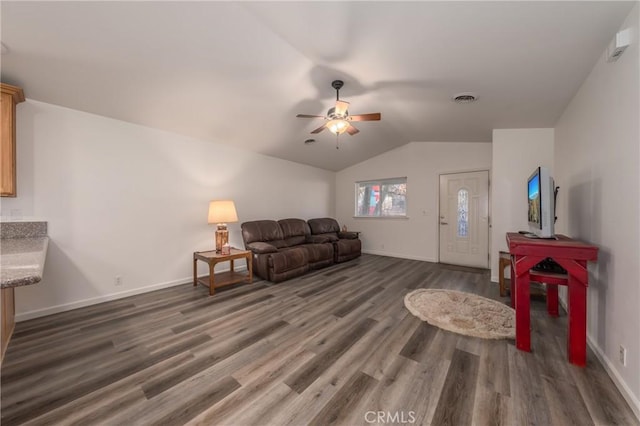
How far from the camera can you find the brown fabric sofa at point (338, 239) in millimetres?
5270

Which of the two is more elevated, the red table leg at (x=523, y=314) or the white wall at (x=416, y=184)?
the white wall at (x=416, y=184)

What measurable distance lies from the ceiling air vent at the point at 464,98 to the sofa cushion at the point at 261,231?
11.8 ft

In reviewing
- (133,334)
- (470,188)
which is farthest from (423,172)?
(133,334)

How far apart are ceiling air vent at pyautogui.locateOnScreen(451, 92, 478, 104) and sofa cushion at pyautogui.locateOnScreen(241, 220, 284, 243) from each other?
3607mm

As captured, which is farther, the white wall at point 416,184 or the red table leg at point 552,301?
the white wall at point 416,184

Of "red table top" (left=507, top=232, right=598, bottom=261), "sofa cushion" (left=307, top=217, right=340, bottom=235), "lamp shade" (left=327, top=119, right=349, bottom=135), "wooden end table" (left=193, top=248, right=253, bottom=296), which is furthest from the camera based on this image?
"sofa cushion" (left=307, top=217, right=340, bottom=235)

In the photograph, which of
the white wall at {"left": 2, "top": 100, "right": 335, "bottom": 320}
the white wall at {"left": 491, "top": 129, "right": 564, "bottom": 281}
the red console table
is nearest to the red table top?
the red console table

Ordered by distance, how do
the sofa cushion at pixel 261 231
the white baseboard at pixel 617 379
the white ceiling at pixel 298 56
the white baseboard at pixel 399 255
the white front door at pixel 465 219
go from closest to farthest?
1. the white baseboard at pixel 617 379
2. the white ceiling at pixel 298 56
3. the sofa cushion at pixel 261 231
4. the white front door at pixel 465 219
5. the white baseboard at pixel 399 255

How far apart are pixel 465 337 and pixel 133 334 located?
314 cm

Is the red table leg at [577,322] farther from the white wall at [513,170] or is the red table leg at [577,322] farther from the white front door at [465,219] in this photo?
the white front door at [465,219]

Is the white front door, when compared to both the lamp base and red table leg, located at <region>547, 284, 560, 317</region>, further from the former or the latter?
the lamp base

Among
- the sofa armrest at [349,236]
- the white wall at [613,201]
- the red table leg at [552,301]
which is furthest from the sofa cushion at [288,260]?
the white wall at [613,201]

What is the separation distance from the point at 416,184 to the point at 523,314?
3947 mm

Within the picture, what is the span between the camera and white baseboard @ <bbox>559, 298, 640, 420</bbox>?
57.1 inches
